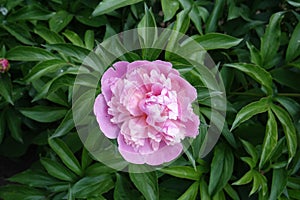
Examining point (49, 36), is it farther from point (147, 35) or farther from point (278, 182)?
point (278, 182)

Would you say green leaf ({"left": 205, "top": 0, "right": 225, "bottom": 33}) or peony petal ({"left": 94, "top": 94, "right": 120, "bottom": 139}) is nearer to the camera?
peony petal ({"left": 94, "top": 94, "right": 120, "bottom": 139})

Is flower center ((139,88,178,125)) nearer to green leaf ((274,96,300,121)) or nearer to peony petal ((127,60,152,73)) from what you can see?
Answer: peony petal ((127,60,152,73))

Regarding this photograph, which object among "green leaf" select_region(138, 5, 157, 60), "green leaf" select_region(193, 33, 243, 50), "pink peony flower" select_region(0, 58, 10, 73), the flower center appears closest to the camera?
the flower center

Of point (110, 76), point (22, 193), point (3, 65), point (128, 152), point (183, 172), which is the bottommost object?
point (22, 193)

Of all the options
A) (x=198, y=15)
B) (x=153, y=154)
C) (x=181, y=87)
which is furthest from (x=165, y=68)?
(x=198, y=15)

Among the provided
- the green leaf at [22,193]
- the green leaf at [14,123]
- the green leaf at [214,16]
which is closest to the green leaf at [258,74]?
the green leaf at [214,16]

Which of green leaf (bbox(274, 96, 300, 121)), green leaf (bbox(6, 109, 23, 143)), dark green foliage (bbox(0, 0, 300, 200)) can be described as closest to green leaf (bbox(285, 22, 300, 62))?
dark green foliage (bbox(0, 0, 300, 200))

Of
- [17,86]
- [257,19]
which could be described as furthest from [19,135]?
[257,19]
